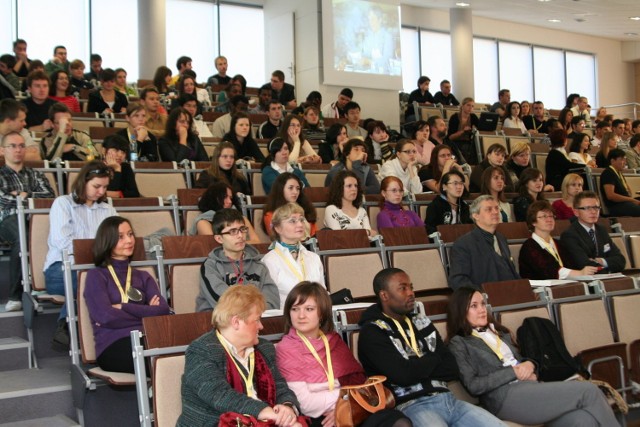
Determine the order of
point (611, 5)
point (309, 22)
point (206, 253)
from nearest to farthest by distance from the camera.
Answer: point (206, 253) → point (309, 22) → point (611, 5)

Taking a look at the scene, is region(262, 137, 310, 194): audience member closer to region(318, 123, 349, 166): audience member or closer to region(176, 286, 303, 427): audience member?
region(318, 123, 349, 166): audience member

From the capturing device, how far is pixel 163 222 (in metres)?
5.25

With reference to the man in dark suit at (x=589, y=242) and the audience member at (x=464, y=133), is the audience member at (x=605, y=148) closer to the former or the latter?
the audience member at (x=464, y=133)

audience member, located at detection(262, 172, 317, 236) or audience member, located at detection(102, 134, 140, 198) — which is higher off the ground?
audience member, located at detection(102, 134, 140, 198)

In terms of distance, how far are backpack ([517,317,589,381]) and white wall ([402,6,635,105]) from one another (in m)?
11.9

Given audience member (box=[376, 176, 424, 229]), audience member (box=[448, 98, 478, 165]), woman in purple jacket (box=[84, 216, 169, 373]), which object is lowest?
woman in purple jacket (box=[84, 216, 169, 373])

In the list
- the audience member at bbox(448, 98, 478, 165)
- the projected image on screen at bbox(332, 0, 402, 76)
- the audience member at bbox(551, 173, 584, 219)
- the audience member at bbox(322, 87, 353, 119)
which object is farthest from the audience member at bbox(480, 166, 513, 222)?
the projected image on screen at bbox(332, 0, 402, 76)

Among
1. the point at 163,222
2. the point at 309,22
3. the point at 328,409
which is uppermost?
the point at 309,22

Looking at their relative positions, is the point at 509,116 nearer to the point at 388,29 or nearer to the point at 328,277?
the point at 388,29

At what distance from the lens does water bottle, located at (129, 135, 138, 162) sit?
6.82 metres

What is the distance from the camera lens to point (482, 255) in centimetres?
516

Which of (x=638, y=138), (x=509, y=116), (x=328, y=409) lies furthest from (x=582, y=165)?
(x=328, y=409)

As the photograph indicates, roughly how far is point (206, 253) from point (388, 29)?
30.8 ft

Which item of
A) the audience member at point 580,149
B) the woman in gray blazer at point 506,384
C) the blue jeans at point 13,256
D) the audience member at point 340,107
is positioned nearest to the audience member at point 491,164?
the audience member at point 580,149
